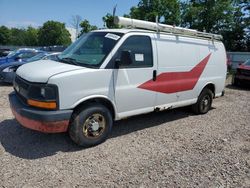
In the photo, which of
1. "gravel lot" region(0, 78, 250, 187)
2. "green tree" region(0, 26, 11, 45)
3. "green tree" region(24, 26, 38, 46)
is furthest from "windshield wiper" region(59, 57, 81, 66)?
"green tree" region(0, 26, 11, 45)

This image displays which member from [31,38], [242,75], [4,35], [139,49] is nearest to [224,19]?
[242,75]

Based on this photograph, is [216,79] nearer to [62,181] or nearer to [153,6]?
[62,181]

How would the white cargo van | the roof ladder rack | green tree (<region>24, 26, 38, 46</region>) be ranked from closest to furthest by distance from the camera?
the white cargo van
the roof ladder rack
green tree (<region>24, 26, 38, 46</region>)

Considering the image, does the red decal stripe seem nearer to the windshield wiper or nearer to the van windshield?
the van windshield

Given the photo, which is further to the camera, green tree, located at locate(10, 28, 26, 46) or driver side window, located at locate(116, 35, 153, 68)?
green tree, located at locate(10, 28, 26, 46)

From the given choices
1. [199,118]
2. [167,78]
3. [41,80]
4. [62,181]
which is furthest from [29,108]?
[199,118]

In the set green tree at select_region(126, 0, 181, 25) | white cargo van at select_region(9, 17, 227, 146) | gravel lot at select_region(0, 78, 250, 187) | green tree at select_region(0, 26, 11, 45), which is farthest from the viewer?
green tree at select_region(0, 26, 11, 45)

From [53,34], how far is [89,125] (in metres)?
75.8

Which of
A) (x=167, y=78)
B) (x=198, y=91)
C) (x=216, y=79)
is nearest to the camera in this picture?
(x=167, y=78)

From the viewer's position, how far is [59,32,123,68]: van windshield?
14.7 feet

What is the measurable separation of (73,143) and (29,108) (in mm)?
1066

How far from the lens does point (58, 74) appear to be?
3943mm

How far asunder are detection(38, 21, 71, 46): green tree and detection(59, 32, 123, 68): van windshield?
241 ft

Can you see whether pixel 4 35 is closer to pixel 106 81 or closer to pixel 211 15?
pixel 211 15
